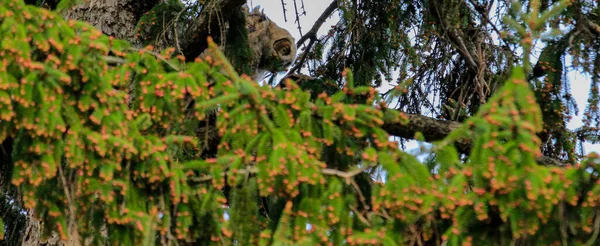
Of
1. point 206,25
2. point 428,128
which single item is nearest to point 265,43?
point 206,25

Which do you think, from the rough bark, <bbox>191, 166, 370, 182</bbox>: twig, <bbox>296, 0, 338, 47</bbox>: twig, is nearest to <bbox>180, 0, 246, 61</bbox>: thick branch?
the rough bark

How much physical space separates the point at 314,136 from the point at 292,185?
1.08 feet

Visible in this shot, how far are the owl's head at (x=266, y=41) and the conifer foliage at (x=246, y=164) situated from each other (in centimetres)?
323

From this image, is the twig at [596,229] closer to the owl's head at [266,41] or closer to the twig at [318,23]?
the twig at [318,23]

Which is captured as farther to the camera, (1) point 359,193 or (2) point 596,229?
(1) point 359,193

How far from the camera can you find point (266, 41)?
726cm

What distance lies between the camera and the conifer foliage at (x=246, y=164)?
321 cm

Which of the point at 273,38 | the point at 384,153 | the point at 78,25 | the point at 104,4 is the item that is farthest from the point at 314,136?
the point at 273,38

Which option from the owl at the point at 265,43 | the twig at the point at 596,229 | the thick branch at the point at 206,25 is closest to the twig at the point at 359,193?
the twig at the point at 596,229

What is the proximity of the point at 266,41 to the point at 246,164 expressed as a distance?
12.6 ft

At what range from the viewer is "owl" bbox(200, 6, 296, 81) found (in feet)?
23.0

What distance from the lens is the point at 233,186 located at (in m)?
3.53

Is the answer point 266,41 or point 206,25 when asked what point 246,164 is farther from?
point 266,41

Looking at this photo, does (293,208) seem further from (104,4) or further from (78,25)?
(104,4)
